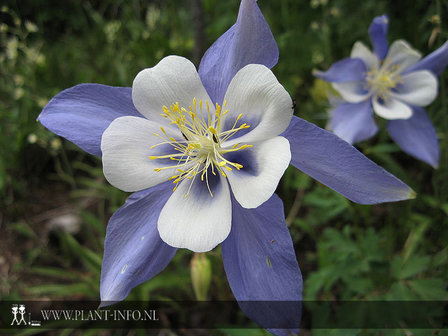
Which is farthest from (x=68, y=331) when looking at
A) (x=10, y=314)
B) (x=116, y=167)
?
(x=116, y=167)

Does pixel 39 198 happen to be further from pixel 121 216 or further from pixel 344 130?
pixel 344 130

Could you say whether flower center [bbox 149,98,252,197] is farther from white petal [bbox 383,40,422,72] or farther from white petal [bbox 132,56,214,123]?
white petal [bbox 383,40,422,72]

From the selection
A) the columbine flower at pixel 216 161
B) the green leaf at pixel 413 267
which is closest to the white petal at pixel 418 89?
the green leaf at pixel 413 267

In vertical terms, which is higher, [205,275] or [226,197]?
[226,197]

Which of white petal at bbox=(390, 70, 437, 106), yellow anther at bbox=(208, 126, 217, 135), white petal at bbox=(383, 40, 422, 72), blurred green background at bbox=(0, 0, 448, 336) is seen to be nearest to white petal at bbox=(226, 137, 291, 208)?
yellow anther at bbox=(208, 126, 217, 135)

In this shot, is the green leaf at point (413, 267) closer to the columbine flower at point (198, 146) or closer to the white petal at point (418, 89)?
the white petal at point (418, 89)

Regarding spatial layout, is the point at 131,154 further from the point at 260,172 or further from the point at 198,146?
the point at 260,172
